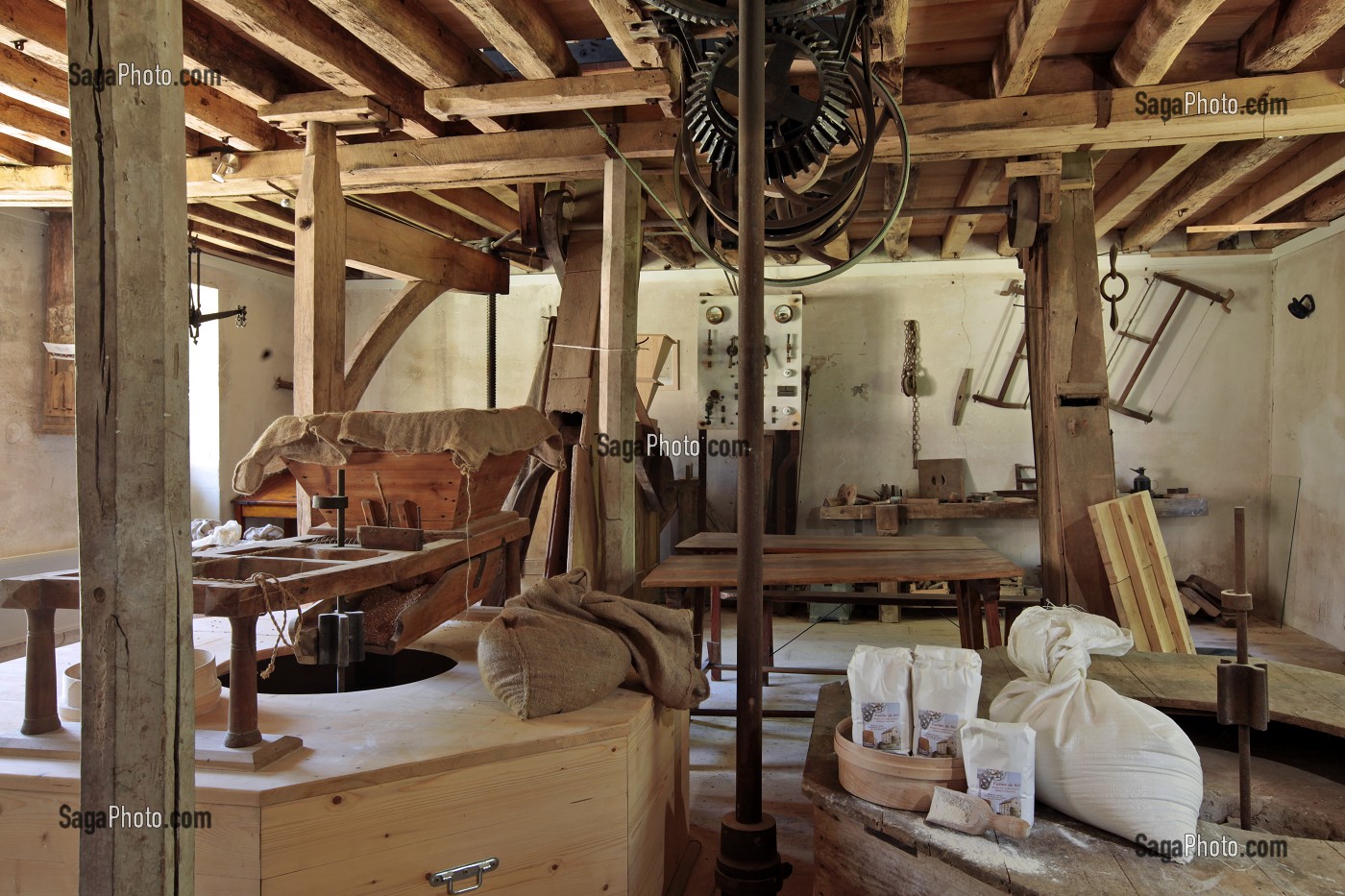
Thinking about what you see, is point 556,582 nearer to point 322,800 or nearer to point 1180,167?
point 322,800

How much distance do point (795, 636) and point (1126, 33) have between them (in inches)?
166

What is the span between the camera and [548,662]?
6.89ft

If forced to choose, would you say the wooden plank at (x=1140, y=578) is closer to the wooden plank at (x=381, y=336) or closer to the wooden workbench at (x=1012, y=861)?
the wooden workbench at (x=1012, y=861)

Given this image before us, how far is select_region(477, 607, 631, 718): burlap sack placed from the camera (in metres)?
2.07

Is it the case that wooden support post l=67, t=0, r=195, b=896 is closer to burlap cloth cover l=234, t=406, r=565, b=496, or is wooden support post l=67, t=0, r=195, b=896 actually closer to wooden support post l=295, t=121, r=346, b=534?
burlap cloth cover l=234, t=406, r=565, b=496

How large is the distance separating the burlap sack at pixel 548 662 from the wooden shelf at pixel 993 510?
14.8 ft

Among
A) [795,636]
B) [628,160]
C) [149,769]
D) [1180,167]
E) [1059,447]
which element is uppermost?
[1180,167]

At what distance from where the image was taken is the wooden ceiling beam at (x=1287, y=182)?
4531 millimetres

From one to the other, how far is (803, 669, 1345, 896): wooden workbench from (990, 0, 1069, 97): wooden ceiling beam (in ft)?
8.27

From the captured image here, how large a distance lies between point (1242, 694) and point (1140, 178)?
4059mm

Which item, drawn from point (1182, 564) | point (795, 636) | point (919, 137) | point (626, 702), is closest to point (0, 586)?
point (626, 702)

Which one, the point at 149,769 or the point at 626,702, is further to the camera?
the point at 626,702

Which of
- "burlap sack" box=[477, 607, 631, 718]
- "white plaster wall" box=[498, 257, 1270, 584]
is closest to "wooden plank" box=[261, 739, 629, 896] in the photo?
"burlap sack" box=[477, 607, 631, 718]

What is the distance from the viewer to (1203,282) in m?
6.80
